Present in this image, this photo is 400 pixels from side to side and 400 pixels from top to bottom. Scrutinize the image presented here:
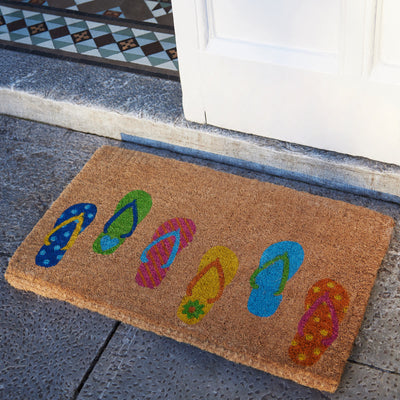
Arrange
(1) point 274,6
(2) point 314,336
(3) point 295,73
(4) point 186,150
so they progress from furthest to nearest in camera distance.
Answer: (4) point 186,150 → (3) point 295,73 → (1) point 274,6 → (2) point 314,336

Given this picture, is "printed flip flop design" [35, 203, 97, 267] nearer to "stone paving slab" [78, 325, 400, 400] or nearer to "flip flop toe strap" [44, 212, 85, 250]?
"flip flop toe strap" [44, 212, 85, 250]

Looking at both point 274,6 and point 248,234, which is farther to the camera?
point 248,234

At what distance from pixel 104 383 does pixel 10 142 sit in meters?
1.14

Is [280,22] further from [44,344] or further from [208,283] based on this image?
[44,344]

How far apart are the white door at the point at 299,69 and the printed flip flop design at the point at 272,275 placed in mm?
413

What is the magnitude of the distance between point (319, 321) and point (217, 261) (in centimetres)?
35

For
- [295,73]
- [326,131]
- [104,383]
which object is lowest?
[104,383]

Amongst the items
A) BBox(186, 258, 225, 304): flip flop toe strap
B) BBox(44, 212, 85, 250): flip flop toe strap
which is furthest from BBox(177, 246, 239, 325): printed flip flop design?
BBox(44, 212, 85, 250): flip flop toe strap

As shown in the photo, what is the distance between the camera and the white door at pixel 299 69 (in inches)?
64.7

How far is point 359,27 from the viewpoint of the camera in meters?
1.62

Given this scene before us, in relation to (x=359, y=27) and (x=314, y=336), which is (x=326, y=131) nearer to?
(x=359, y=27)

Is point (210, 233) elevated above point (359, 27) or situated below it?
below

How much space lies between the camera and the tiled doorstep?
194 centimetres

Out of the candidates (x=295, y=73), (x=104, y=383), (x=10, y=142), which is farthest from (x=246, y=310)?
(x=10, y=142)
